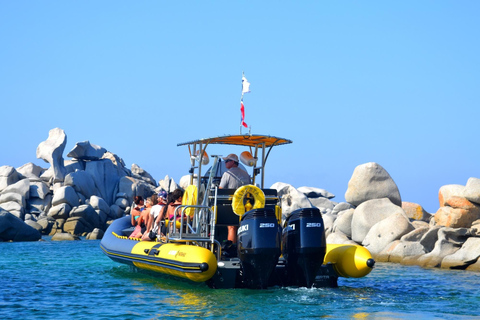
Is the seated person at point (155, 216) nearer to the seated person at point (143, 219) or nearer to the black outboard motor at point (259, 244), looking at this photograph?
the seated person at point (143, 219)

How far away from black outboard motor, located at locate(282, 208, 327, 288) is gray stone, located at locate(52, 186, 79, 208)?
35415 millimetres

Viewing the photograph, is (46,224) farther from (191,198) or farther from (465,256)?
(191,198)

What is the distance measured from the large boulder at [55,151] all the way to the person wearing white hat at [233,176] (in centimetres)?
4024

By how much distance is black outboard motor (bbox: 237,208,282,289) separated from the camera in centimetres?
1041

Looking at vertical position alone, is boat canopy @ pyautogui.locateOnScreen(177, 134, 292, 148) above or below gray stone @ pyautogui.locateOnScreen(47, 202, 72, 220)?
below

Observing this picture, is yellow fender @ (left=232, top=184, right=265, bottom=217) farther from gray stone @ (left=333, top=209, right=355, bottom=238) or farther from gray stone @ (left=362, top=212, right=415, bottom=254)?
gray stone @ (left=333, top=209, right=355, bottom=238)

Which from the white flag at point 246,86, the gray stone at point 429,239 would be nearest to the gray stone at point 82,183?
the gray stone at point 429,239

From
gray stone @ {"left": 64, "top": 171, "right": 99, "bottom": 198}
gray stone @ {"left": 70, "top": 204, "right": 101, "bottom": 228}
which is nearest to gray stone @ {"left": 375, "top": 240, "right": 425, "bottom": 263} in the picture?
gray stone @ {"left": 70, "top": 204, "right": 101, "bottom": 228}

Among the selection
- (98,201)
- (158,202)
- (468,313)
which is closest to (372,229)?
(158,202)

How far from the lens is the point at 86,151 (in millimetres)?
54562

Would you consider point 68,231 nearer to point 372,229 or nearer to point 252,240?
point 372,229

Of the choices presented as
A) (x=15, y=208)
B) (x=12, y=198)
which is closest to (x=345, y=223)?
(x=15, y=208)

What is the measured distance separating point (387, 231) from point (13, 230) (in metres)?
22.0

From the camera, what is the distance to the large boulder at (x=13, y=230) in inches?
1356
